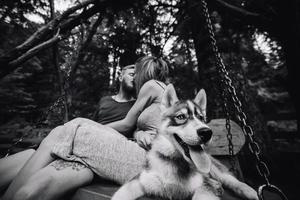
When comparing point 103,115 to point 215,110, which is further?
point 215,110

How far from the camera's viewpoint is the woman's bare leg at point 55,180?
148cm

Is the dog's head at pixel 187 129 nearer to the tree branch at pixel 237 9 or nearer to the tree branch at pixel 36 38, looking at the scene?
the tree branch at pixel 237 9

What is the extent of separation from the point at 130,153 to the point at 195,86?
611cm

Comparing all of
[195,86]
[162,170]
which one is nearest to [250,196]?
[162,170]

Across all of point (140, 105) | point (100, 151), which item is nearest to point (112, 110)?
point (140, 105)

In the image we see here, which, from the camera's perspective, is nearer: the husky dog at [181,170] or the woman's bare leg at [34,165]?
the husky dog at [181,170]

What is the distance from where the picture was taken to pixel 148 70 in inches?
111

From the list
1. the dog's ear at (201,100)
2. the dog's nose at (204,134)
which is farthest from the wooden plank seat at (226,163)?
the dog's ear at (201,100)

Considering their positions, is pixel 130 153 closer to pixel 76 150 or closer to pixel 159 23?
pixel 76 150

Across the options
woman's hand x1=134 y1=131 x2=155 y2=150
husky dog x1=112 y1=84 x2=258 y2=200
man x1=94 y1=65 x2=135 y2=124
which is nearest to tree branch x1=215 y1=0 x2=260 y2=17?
man x1=94 y1=65 x2=135 y2=124

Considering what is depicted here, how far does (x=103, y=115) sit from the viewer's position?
3.02 meters

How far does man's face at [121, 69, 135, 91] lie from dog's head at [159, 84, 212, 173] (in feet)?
3.83

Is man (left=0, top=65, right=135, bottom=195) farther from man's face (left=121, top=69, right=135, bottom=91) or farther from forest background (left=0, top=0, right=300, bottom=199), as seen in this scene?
forest background (left=0, top=0, right=300, bottom=199)

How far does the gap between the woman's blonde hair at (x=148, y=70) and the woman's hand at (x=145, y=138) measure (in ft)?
2.90
